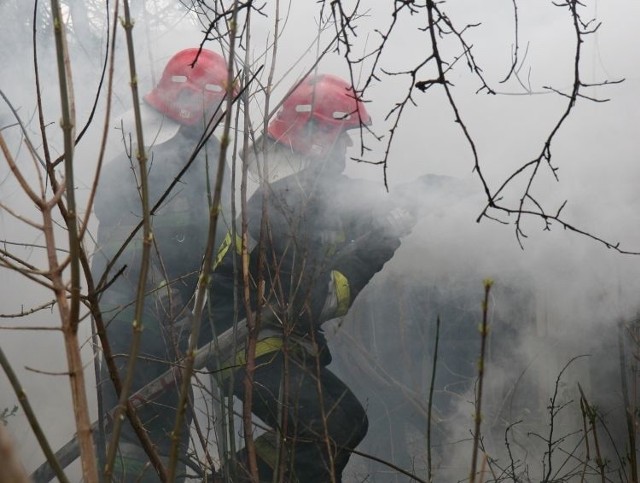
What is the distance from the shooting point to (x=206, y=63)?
194 inches

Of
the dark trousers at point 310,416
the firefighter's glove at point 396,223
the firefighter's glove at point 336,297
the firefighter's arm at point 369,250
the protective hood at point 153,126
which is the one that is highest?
the protective hood at point 153,126

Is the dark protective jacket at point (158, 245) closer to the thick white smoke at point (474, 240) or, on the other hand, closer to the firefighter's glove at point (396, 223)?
the thick white smoke at point (474, 240)

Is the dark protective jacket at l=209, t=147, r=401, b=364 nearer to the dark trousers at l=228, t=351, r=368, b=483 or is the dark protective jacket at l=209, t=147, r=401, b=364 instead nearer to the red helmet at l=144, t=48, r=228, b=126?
the dark trousers at l=228, t=351, r=368, b=483

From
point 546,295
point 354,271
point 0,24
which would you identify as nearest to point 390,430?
point 546,295

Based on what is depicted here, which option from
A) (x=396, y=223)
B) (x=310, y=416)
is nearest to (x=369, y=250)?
(x=396, y=223)

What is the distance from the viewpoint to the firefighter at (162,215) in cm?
415

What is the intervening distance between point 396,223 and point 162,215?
4.37 ft

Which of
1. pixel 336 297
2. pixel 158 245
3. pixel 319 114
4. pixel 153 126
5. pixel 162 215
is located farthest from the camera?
pixel 153 126

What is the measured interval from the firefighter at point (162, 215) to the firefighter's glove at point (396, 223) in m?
0.95

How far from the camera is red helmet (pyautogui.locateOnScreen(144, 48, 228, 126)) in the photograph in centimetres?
484

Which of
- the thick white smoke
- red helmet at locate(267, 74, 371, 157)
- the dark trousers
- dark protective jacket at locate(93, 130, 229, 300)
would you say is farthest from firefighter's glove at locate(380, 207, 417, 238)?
dark protective jacket at locate(93, 130, 229, 300)

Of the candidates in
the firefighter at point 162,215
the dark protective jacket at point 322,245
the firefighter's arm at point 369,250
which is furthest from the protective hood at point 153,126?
the firefighter's arm at point 369,250

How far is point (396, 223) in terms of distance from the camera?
4.22 metres

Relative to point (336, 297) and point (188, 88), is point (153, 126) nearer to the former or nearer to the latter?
point (188, 88)
